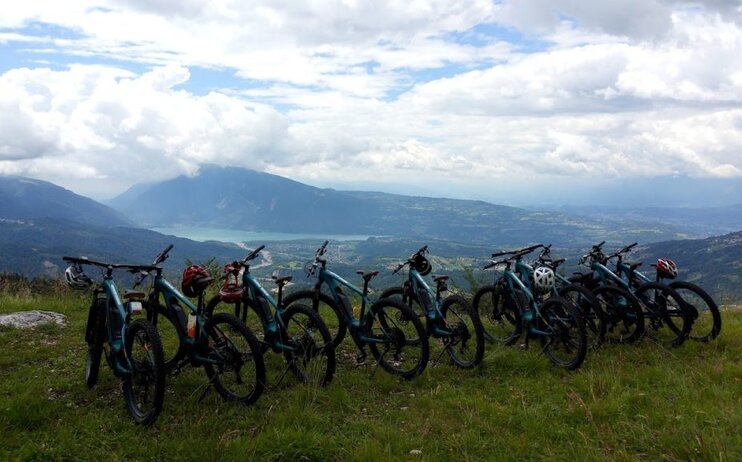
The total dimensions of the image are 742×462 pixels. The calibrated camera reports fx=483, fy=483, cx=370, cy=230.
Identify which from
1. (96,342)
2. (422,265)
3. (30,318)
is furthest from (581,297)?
(30,318)

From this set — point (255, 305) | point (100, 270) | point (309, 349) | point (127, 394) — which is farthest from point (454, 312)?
point (100, 270)

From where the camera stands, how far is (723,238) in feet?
490

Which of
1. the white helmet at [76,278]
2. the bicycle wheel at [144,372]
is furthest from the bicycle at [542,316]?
the white helmet at [76,278]

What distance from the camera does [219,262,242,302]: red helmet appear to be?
19.1 ft

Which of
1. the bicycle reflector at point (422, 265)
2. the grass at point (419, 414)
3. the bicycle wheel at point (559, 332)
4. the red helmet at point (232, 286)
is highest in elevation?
the bicycle reflector at point (422, 265)

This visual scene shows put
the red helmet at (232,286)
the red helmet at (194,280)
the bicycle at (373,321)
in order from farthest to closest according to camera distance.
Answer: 1. the bicycle at (373,321)
2. the red helmet at (232,286)
3. the red helmet at (194,280)

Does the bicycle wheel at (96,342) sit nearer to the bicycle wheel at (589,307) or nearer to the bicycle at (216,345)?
the bicycle at (216,345)

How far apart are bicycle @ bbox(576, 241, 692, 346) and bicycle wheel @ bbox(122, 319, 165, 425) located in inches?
247

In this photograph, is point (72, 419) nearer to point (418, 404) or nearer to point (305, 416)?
point (305, 416)

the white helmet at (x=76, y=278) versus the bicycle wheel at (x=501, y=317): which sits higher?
the white helmet at (x=76, y=278)

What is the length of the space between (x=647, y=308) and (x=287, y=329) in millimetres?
5374

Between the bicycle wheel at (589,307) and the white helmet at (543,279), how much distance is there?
29cm

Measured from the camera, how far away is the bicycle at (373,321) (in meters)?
6.23

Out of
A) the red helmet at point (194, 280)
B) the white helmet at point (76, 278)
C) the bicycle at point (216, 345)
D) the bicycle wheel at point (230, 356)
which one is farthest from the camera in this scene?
the white helmet at point (76, 278)
